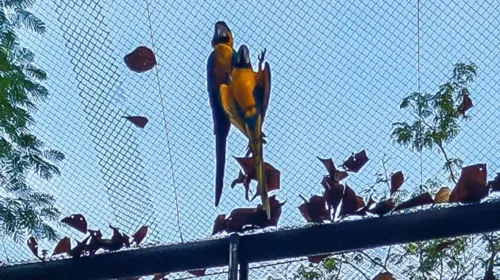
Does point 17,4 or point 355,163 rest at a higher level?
point 17,4

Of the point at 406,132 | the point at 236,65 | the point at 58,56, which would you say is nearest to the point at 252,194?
the point at 236,65

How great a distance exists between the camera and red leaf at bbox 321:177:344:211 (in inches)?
39.0

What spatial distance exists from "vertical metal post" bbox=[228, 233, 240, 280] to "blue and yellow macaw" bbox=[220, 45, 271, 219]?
0.05 meters

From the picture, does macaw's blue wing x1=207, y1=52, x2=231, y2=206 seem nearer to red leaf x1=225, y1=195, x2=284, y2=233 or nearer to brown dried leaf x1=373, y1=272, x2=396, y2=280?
red leaf x1=225, y1=195, x2=284, y2=233

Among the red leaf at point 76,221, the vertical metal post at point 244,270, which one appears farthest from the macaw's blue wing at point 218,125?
the red leaf at point 76,221

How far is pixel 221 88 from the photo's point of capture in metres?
1.03

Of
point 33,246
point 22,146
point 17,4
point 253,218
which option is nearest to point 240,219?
point 253,218

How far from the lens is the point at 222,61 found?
3.42 feet

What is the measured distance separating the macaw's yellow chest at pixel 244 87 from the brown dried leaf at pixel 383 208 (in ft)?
0.67

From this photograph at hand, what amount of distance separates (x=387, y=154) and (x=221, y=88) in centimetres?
29

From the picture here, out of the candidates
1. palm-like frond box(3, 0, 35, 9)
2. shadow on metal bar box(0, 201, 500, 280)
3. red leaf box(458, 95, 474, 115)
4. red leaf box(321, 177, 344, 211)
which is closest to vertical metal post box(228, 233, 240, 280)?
shadow on metal bar box(0, 201, 500, 280)

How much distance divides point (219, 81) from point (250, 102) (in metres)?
0.06

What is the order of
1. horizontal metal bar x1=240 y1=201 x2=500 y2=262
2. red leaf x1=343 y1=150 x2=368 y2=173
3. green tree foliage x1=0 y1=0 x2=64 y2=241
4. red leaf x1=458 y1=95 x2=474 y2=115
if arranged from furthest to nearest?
green tree foliage x1=0 y1=0 x2=64 y2=241, red leaf x1=458 y1=95 x2=474 y2=115, red leaf x1=343 y1=150 x2=368 y2=173, horizontal metal bar x1=240 y1=201 x2=500 y2=262

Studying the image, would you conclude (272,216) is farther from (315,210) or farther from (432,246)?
(432,246)
